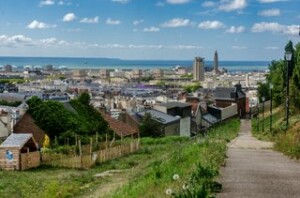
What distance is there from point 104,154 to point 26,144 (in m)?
5.20

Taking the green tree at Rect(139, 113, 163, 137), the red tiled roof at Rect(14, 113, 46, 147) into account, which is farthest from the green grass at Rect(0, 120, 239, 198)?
the green tree at Rect(139, 113, 163, 137)

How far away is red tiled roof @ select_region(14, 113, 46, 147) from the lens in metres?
44.5

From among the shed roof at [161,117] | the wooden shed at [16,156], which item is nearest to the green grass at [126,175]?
the wooden shed at [16,156]

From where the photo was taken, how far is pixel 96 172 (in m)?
32.3

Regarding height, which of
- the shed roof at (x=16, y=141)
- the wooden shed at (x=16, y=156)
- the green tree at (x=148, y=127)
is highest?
the shed roof at (x=16, y=141)

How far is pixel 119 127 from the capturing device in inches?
2280

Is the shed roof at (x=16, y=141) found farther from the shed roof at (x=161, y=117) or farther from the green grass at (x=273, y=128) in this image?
the shed roof at (x=161, y=117)

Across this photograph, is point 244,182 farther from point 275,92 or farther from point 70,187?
point 275,92

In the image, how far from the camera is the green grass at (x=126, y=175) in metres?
13.2

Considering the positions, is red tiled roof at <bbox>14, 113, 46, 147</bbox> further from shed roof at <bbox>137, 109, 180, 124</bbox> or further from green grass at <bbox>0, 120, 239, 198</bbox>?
shed roof at <bbox>137, 109, 180, 124</bbox>

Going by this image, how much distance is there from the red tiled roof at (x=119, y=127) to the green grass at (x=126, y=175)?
15587 millimetres

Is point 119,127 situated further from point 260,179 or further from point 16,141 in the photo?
point 260,179

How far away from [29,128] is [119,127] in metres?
14.5

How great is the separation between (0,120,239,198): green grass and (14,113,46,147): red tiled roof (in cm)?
829
